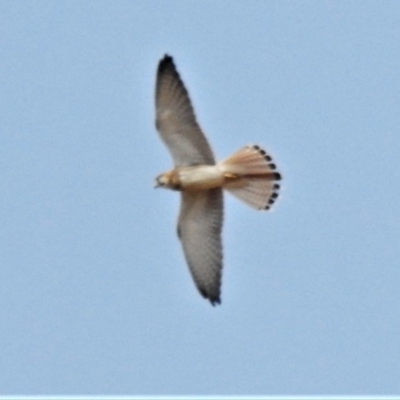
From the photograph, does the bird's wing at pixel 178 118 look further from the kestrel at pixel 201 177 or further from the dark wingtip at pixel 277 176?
the dark wingtip at pixel 277 176

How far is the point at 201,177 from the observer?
14.9 metres

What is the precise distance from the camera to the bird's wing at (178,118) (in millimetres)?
14711

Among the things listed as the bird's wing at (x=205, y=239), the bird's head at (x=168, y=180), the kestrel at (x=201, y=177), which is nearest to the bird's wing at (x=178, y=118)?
the kestrel at (x=201, y=177)

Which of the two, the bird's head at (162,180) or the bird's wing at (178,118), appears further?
the bird's head at (162,180)

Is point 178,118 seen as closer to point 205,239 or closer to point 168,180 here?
point 168,180

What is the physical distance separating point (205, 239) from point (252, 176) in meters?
0.61

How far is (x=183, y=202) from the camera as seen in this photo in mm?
15195

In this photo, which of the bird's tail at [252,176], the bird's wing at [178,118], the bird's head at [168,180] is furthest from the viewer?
the bird's head at [168,180]

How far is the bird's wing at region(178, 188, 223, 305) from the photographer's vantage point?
15.1 meters

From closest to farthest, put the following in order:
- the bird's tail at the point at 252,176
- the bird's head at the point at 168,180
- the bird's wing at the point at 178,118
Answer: the bird's wing at the point at 178,118, the bird's tail at the point at 252,176, the bird's head at the point at 168,180

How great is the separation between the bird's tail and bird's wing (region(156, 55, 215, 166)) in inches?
5.8

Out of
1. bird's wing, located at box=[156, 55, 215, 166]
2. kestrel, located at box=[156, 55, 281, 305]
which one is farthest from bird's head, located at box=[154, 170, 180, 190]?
bird's wing, located at box=[156, 55, 215, 166]

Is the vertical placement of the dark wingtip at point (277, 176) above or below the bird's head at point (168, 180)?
above

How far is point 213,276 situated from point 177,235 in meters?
0.43
